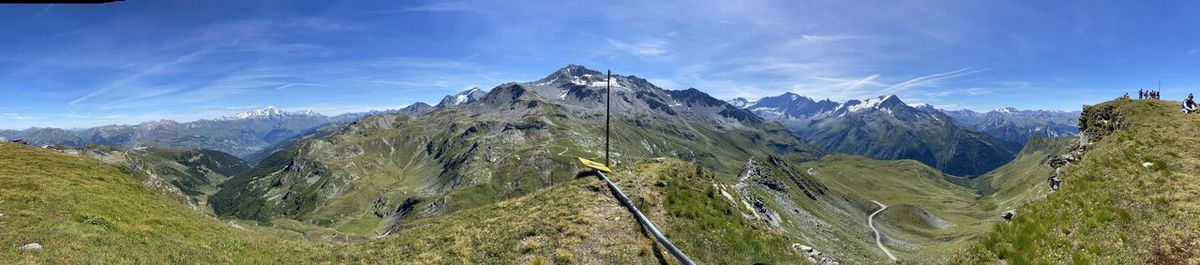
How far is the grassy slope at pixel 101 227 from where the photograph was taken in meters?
21.8

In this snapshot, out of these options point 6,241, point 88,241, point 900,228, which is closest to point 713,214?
point 88,241

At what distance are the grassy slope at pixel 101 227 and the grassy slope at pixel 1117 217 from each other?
36.5 metres

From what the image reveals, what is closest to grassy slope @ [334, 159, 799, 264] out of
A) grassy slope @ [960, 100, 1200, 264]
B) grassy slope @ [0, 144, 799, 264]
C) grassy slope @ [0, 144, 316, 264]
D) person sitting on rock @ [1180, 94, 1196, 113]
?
grassy slope @ [0, 144, 799, 264]

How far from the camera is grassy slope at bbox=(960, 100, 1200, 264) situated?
1994 centimetres

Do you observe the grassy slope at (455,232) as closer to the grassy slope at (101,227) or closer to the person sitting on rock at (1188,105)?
the grassy slope at (101,227)

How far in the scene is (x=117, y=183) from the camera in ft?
131

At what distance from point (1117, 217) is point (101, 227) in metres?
49.1

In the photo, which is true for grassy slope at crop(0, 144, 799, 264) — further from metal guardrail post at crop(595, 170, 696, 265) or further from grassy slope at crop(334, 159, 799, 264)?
metal guardrail post at crop(595, 170, 696, 265)

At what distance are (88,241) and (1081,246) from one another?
142ft

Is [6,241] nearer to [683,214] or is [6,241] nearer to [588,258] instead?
[588,258]

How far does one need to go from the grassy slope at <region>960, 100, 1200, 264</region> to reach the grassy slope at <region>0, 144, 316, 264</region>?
120 feet

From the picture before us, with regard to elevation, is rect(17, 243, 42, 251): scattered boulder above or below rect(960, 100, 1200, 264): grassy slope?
below

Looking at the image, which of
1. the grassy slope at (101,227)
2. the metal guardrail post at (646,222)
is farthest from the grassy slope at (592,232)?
the grassy slope at (101,227)

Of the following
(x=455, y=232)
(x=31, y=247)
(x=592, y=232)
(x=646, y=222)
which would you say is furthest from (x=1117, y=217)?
(x=31, y=247)
